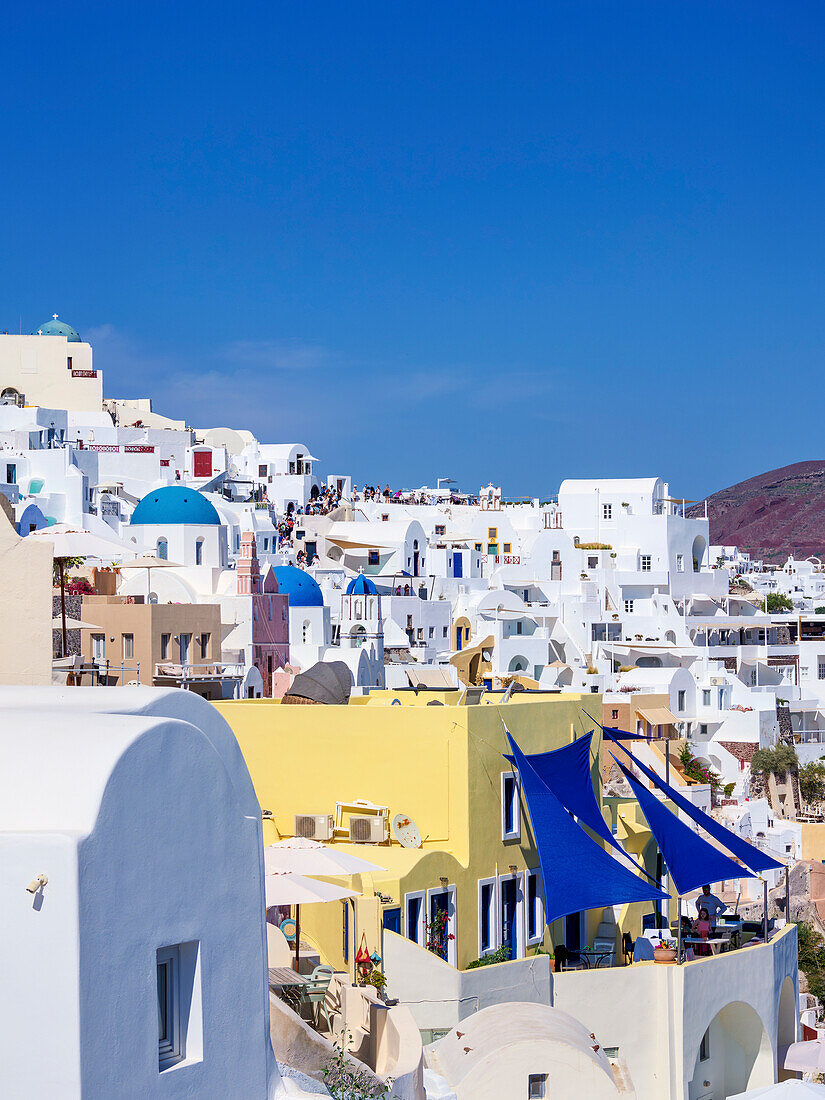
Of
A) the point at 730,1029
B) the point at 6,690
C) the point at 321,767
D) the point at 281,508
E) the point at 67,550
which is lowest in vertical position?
the point at 730,1029

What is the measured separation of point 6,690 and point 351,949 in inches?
338

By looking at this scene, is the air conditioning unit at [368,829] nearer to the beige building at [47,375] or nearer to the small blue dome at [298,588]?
the small blue dome at [298,588]

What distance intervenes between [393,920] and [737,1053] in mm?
6547

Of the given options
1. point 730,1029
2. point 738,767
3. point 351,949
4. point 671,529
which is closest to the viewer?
point 351,949

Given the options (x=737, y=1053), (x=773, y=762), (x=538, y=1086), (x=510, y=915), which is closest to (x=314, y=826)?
(x=510, y=915)

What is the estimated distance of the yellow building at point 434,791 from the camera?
19125mm

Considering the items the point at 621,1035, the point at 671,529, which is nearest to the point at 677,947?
the point at 621,1035

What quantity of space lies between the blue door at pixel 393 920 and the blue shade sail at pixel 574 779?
10.8 ft

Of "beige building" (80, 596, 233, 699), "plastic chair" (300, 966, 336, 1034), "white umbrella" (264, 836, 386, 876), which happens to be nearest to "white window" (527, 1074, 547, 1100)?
"white umbrella" (264, 836, 386, 876)

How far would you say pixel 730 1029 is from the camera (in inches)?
853

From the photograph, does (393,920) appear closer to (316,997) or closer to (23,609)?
(316,997)

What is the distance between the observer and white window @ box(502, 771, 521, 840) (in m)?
20.4

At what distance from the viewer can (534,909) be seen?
20.9 meters

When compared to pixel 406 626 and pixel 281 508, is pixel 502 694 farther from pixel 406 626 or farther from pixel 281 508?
pixel 281 508
